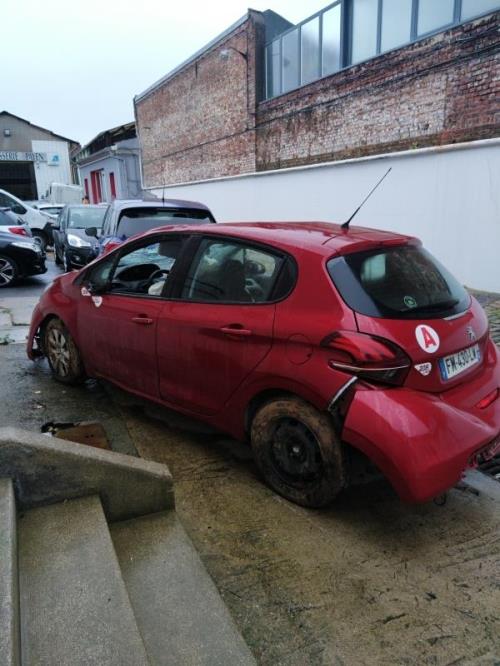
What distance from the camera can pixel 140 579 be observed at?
7.31 feet

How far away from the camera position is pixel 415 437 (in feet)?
7.76

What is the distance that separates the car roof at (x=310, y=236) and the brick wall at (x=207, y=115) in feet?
46.0

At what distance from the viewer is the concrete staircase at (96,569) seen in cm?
169

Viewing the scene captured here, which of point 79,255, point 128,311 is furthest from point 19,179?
point 128,311

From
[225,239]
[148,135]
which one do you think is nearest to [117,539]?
[225,239]

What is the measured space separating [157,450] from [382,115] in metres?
10.5

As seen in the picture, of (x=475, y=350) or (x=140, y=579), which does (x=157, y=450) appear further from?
(x=475, y=350)

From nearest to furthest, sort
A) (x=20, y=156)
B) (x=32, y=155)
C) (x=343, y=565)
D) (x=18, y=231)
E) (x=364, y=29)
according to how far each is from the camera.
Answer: (x=343, y=565)
(x=18, y=231)
(x=364, y=29)
(x=20, y=156)
(x=32, y=155)

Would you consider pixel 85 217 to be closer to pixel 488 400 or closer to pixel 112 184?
pixel 488 400

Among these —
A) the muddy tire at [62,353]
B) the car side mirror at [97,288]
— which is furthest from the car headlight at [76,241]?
the car side mirror at [97,288]

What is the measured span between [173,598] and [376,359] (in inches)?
57.6

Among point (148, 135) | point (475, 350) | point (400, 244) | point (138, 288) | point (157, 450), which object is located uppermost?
point (148, 135)

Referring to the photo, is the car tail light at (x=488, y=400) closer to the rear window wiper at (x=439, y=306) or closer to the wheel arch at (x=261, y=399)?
the rear window wiper at (x=439, y=306)

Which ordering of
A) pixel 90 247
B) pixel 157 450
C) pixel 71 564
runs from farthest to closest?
pixel 90 247 < pixel 157 450 < pixel 71 564
